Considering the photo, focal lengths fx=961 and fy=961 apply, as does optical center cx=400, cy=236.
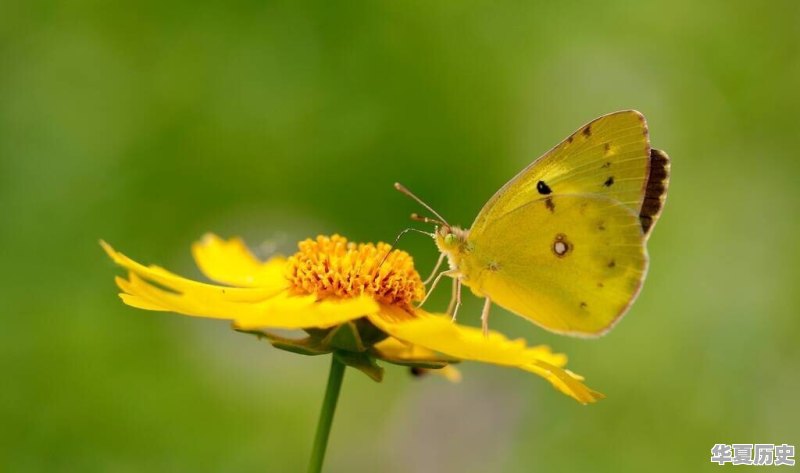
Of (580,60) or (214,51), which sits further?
(580,60)

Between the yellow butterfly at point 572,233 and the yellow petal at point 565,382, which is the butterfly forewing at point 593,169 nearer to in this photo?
the yellow butterfly at point 572,233

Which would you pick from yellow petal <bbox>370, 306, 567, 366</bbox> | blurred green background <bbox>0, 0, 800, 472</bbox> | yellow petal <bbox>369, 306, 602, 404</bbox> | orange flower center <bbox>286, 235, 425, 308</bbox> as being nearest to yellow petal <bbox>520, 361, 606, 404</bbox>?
yellow petal <bbox>369, 306, 602, 404</bbox>

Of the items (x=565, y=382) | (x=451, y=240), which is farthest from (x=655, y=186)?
(x=565, y=382)

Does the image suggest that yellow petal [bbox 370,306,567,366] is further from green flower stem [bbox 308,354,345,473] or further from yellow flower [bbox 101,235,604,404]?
green flower stem [bbox 308,354,345,473]

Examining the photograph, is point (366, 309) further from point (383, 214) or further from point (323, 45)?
point (323, 45)

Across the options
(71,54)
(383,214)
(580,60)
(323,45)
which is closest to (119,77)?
(71,54)

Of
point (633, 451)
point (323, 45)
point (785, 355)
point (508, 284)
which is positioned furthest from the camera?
point (323, 45)
